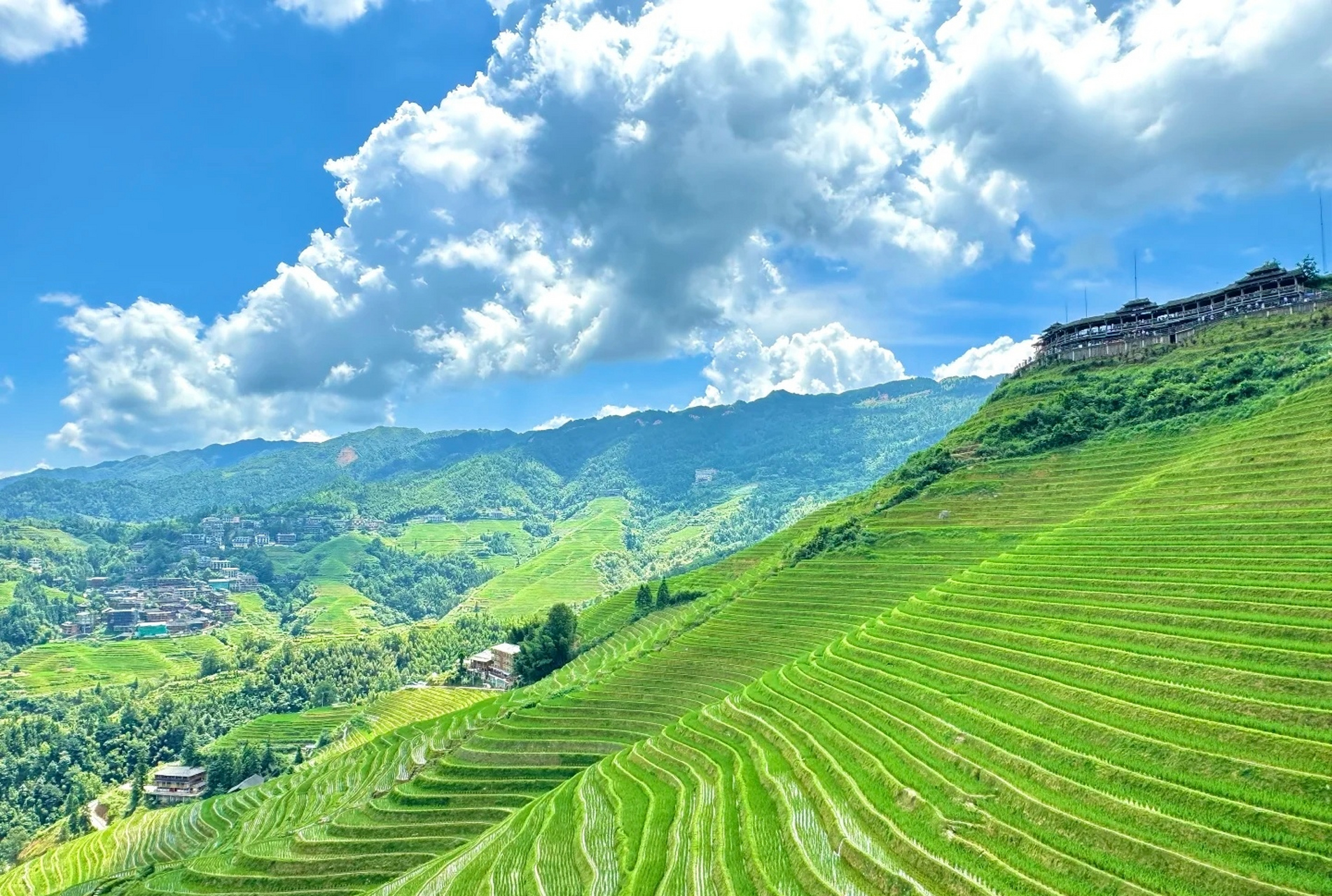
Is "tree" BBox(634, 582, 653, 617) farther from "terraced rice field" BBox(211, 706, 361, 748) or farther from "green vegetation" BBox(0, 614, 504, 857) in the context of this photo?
"terraced rice field" BBox(211, 706, 361, 748)

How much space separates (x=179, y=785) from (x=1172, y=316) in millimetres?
98142

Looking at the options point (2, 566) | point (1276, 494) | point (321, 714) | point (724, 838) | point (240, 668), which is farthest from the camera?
point (2, 566)

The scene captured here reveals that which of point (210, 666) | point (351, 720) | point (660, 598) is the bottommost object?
point (351, 720)

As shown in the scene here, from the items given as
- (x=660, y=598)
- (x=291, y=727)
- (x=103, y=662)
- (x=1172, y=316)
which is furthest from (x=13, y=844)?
(x=1172, y=316)

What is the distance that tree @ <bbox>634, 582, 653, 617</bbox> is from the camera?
73.6m

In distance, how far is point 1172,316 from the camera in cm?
6875

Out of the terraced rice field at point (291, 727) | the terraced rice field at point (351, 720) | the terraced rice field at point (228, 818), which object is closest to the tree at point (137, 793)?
the terraced rice field at point (291, 727)

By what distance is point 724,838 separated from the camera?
19.6 meters

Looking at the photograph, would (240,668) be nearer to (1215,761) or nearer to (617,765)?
(617,765)

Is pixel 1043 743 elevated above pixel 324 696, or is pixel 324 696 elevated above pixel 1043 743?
pixel 1043 743

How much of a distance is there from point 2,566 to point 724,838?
24216 cm

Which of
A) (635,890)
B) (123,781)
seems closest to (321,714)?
(123,781)

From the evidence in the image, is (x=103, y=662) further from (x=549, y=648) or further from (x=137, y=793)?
(x=549, y=648)

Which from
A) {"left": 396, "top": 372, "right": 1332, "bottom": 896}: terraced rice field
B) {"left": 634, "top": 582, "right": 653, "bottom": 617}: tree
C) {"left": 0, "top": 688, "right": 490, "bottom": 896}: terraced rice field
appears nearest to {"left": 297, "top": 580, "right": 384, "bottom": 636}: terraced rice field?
{"left": 634, "top": 582, "right": 653, "bottom": 617}: tree
